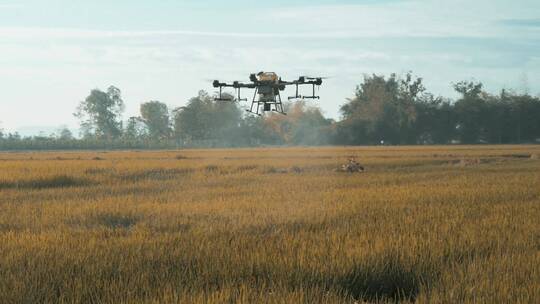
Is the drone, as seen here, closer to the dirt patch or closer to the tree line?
the dirt patch

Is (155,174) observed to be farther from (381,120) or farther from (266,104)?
(381,120)

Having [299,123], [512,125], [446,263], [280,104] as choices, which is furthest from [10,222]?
[512,125]

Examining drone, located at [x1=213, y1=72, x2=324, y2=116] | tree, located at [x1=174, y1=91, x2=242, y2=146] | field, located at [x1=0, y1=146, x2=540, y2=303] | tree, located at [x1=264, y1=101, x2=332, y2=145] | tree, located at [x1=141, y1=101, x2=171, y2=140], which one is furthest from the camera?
tree, located at [x1=141, y1=101, x2=171, y2=140]

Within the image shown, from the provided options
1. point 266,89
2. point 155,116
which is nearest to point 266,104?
point 266,89

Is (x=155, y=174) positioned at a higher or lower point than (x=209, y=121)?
lower

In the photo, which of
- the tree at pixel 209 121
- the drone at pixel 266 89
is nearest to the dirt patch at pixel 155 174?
the drone at pixel 266 89

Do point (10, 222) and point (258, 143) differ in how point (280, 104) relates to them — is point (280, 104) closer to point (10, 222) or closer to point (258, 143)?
point (10, 222)

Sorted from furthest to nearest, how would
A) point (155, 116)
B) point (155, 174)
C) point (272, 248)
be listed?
point (155, 116) < point (155, 174) < point (272, 248)

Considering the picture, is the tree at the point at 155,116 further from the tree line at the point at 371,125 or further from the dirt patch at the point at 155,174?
the dirt patch at the point at 155,174

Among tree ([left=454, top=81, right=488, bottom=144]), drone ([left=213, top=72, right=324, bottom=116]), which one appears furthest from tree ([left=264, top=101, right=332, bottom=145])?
drone ([left=213, top=72, right=324, bottom=116])

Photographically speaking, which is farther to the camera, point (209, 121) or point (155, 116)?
point (155, 116)
